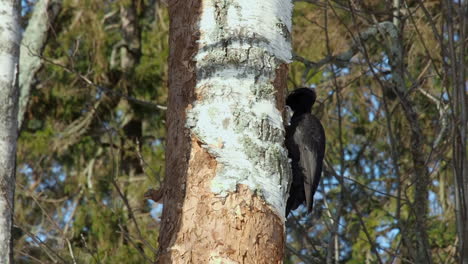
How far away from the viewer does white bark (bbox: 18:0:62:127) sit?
5.94m

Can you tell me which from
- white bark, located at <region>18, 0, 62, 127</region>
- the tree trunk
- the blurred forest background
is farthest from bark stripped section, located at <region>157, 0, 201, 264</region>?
the blurred forest background

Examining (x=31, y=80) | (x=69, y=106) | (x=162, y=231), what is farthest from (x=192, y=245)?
(x=69, y=106)

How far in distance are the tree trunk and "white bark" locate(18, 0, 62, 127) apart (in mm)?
3100

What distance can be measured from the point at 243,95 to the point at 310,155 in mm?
1632

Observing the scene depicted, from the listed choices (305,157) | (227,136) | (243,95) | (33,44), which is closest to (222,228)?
(227,136)

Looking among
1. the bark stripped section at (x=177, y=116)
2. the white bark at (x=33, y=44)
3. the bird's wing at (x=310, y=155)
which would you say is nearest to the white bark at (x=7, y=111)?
the white bark at (x=33, y=44)

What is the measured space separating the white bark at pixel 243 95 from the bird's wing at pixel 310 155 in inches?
53.7

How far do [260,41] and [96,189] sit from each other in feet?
16.1

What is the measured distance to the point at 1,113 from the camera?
399 cm

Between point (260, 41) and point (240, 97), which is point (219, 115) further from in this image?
point (260, 41)

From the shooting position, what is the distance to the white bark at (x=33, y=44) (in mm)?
5943

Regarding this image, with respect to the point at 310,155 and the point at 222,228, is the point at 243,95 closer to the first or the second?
the point at 222,228

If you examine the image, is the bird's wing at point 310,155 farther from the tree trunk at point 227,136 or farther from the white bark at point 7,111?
the white bark at point 7,111

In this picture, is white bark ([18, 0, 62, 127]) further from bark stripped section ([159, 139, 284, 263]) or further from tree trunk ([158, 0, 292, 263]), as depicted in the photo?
bark stripped section ([159, 139, 284, 263])
